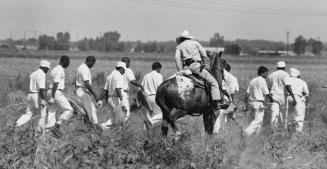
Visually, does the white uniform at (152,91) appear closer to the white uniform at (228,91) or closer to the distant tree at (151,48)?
the white uniform at (228,91)

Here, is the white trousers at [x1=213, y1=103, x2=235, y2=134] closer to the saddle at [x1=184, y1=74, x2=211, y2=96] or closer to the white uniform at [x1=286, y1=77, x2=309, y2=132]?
the white uniform at [x1=286, y1=77, x2=309, y2=132]

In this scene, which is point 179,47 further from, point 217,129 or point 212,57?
point 217,129

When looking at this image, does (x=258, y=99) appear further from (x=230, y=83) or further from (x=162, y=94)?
(x=162, y=94)

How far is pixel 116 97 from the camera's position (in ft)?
52.3

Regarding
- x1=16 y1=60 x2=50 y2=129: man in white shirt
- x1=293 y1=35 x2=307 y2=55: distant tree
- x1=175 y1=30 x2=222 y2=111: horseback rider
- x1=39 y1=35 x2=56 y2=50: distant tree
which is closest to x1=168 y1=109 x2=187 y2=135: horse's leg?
x1=175 y1=30 x2=222 y2=111: horseback rider

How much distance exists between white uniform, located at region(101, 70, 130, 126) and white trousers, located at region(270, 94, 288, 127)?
393 centimetres

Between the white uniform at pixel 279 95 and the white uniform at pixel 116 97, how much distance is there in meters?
4.01

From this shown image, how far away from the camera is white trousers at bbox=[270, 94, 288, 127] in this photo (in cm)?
1603

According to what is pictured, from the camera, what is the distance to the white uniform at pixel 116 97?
15.5 meters

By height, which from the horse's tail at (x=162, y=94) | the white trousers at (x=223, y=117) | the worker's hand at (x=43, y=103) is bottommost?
the white trousers at (x=223, y=117)

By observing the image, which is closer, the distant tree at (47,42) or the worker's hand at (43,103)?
the worker's hand at (43,103)

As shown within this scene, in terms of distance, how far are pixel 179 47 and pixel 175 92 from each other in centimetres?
142

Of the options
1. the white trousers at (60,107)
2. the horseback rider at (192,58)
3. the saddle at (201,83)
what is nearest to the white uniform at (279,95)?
the horseback rider at (192,58)

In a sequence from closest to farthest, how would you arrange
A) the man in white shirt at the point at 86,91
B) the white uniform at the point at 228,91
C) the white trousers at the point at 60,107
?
the white trousers at the point at 60,107 < the man in white shirt at the point at 86,91 < the white uniform at the point at 228,91
